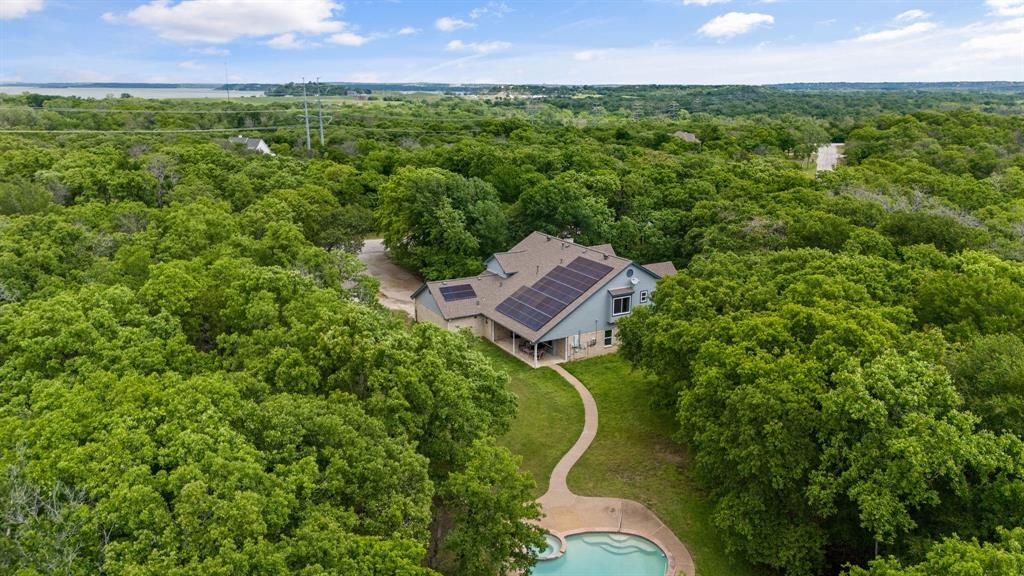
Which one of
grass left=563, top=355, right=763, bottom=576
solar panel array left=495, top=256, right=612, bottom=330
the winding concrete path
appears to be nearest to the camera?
the winding concrete path

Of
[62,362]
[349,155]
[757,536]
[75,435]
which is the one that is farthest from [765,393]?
[349,155]

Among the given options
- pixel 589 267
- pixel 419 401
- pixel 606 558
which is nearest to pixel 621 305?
pixel 589 267

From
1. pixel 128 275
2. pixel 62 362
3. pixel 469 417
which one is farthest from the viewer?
pixel 128 275

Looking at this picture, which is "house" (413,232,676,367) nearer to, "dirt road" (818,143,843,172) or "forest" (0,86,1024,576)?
"forest" (0,86,1024,576)

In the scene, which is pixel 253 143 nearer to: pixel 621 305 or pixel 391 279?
pixel 391 279

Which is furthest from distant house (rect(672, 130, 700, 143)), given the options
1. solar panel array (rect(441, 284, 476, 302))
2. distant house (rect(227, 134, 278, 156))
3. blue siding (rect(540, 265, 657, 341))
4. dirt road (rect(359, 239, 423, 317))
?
solar panel array (rect(441, 284, 476, 302))

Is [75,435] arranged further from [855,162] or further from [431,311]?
[855,162]
